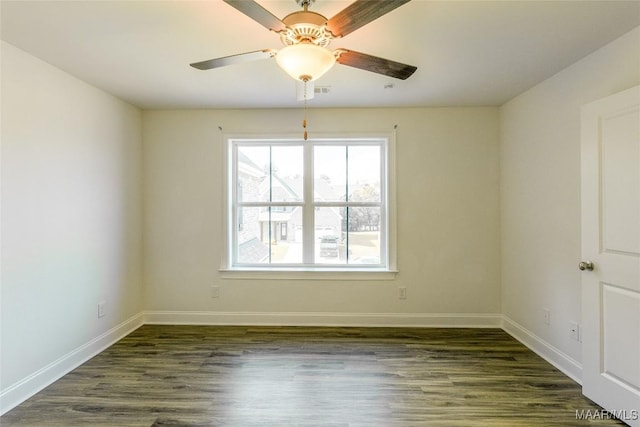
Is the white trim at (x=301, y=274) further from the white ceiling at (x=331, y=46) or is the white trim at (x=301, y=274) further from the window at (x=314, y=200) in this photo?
the white ceiling at (x=331, y=46)

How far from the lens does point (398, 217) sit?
11.1 feet

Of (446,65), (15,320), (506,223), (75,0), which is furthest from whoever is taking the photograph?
(506,223)

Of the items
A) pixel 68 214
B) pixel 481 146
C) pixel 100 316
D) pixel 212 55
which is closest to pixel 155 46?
pixel 212 55

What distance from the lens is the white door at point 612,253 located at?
1.81 meters

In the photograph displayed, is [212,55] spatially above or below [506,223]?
above

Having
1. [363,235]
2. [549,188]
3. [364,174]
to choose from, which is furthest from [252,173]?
[549,188]

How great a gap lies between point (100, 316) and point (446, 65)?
3.64 metres

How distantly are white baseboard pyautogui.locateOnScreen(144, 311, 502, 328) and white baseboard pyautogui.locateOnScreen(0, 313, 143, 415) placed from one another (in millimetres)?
422

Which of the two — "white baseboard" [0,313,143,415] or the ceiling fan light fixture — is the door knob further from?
"white baseboard" [0,313,143,415]

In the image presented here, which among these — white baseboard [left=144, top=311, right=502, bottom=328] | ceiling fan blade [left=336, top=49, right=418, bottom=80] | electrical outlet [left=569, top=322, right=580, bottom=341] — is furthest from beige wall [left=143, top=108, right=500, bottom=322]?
ceiling fan blade [left=336, top=49, right=418, bottom=80]

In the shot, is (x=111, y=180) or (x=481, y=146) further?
(x=481, y=146)

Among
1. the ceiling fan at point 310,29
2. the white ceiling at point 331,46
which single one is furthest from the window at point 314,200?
the ceiling fan at point 310,29

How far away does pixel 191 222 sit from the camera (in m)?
3.45

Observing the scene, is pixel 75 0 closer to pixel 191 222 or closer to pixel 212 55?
pixel 212 55
